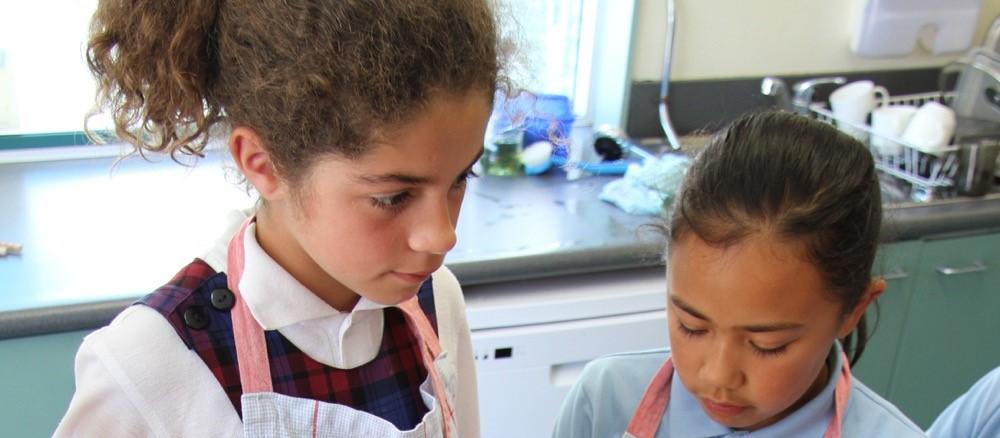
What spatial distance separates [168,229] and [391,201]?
93 cm

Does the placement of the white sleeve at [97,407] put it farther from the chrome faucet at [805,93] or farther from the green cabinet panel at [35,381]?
the chrome faucet at [805,93]

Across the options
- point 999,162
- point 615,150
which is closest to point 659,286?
point 615,150

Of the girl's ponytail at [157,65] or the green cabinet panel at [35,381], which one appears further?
the green cabinet panel at [35,381]

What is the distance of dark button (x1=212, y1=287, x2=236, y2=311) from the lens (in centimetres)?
77

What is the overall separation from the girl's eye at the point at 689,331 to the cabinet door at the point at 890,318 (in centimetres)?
95

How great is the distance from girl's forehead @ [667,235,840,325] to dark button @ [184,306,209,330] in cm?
44

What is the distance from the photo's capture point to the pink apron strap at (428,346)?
87 cm

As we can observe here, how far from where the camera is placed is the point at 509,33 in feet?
2.68

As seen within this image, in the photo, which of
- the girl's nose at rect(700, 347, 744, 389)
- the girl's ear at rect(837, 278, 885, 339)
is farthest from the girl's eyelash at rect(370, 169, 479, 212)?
the girl's ear at rect(837, 278, 885, 339)

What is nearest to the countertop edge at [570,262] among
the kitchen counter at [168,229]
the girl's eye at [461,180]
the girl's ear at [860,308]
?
the kitchen counter at [168,229]

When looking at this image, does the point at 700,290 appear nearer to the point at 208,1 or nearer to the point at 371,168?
the point at 371,168

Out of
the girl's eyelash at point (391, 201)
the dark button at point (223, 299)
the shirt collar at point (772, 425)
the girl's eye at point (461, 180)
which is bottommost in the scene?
the shirt collar at point (772, 425)

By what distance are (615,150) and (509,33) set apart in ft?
3.78

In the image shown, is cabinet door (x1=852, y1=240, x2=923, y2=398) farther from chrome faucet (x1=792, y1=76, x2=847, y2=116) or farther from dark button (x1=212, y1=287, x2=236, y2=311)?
dark button (x1=212, y1=287, x2=236, y2=311)
